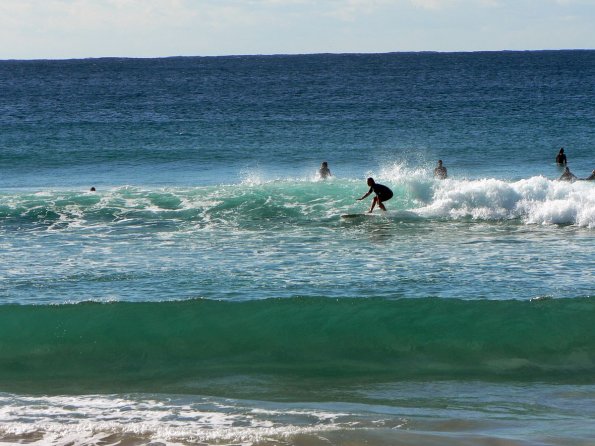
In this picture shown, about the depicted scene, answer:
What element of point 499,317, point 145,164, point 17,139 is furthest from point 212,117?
point 499,317

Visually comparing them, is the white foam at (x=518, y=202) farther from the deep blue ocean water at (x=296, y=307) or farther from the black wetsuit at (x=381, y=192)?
the black wetsuit at (x=381, y=192)

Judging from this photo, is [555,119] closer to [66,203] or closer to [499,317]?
[66,203]

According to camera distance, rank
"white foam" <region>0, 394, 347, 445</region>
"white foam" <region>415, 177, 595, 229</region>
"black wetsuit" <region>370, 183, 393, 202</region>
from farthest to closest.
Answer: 1. "black wetsuit" <region>370, 183, 393, 202</region>
2. "white foam" <region>415, 177, 595, 229</region>
3. "white foam" <region>0, 394, 347, 445</region>

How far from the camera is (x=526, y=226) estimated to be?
22.2 m

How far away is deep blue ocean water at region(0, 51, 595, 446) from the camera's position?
10.8 meters

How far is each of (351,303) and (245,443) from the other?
5.57 metres

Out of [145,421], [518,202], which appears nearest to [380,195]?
[518,202]

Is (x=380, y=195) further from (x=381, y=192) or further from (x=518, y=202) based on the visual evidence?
(x=518, y=202)

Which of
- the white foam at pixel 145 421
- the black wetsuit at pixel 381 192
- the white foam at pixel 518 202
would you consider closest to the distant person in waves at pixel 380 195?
the black wetsuit at pixel 381 192

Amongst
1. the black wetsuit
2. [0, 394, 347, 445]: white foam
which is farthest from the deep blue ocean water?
the black wetsuit

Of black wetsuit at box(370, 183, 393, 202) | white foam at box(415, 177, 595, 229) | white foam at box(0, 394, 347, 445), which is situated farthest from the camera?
black wetsuit at box(370, 183, 393, 202)

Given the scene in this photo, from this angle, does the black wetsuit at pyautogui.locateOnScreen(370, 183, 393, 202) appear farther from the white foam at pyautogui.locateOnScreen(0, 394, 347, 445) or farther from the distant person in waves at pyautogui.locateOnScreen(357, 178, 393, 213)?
the white foam at pyautogui.locateOnScreen(0, 394, 347, 445)

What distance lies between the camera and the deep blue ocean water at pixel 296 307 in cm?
1076

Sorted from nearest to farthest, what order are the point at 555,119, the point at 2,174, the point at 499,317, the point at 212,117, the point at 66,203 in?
1. the point at 499,317
2. the point at 66,203
3. the point at 2,174
4. the point at 555,119
5. the point at 212,117
